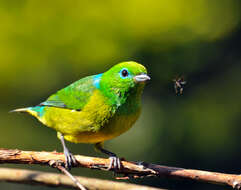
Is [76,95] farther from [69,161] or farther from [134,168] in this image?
[134,168]

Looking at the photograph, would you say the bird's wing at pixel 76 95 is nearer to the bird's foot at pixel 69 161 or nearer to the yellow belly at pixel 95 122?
the yellow belly at pixel 95 122

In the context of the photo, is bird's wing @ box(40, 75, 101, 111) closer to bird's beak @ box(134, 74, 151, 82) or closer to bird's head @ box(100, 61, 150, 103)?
bird's head @ box(100, 61, 150, 103)

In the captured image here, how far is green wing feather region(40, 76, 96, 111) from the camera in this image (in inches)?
158

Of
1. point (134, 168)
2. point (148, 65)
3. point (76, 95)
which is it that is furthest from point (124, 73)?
point (148, 65)

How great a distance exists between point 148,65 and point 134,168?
8.04 ft

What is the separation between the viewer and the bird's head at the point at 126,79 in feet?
12.0

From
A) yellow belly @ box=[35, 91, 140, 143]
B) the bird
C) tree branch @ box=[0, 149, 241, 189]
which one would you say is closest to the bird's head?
the bird

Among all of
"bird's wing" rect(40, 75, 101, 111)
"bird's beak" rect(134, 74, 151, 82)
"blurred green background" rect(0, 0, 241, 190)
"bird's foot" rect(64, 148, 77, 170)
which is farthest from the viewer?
"blurred green background" rect(0, 0, 241, 190)

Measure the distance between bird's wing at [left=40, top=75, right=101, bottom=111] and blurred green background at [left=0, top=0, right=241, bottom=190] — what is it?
3.63 ft

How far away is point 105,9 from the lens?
539cm

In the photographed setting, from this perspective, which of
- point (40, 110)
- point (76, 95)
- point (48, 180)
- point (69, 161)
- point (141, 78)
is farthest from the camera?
point (40, 110)

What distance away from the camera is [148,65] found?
18.4 ft

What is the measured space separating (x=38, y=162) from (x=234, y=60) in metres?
4.03

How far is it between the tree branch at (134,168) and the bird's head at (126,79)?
667mm
